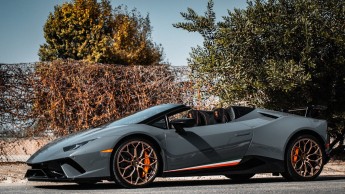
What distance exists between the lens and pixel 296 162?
9.10 meters

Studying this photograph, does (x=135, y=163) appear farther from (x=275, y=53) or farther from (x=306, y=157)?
(x=275, y=53)

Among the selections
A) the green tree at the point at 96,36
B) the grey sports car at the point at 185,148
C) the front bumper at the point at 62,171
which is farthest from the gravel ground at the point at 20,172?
the green tree at the point at 96,36

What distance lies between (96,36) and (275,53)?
74.8 ft

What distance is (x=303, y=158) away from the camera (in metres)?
9.16

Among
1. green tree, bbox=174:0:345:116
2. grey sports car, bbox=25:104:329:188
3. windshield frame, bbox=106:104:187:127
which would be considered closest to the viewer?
grey sports car, bbox=25:104:329:188

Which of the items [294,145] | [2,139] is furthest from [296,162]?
[2,139]

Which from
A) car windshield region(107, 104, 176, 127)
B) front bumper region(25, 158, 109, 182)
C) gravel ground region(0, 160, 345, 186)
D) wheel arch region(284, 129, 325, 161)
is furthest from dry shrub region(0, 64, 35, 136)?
wheel arch region(284, 129, 325, 161)

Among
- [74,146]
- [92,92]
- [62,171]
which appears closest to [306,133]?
[74,146]

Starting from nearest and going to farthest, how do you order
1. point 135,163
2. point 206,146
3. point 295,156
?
point 135,163 → point 206,146 → point 295,156

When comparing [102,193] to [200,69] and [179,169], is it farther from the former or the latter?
[200,69]

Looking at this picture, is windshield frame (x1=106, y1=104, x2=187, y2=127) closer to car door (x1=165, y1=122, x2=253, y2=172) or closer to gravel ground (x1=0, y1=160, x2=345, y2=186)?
car door (x1=165, y1=122, x2=253, y2=172)

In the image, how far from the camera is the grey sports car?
789 cm

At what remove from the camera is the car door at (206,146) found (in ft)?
27.4

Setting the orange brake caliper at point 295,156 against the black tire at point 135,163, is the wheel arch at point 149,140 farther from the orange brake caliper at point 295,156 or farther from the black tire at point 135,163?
the orange brake caliper at point 295,156
